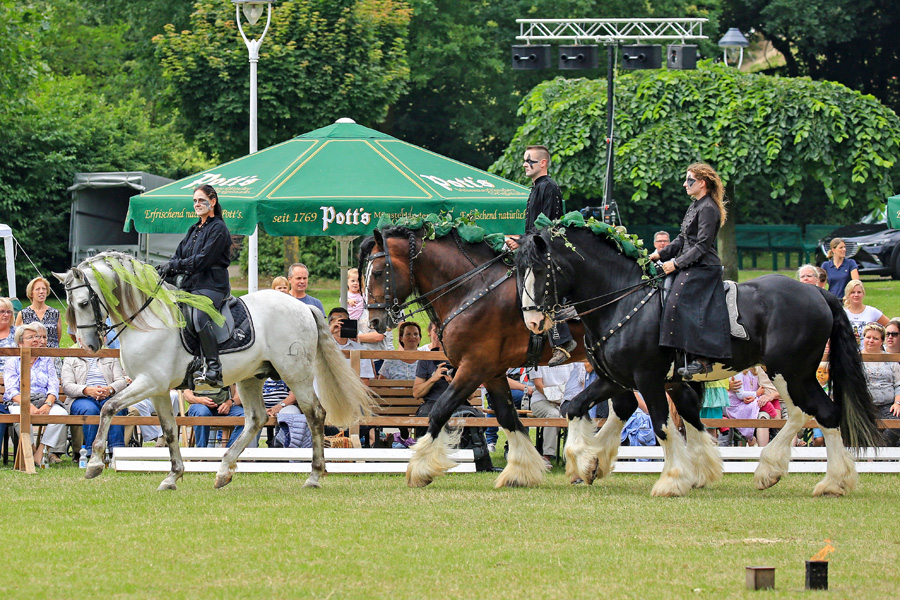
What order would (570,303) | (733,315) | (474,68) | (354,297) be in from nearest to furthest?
(733,315)
(570,303)
(354,297)
(474,68)

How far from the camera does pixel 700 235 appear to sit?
9.47 metres

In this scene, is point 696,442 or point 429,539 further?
point 696,442

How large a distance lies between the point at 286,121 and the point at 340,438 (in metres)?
18.8

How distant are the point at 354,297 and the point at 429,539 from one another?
7302 millimetres

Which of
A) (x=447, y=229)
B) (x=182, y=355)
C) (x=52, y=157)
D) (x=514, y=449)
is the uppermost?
(x=52, y=157)

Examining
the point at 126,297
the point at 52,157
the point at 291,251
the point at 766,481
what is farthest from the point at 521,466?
the point at 52,157

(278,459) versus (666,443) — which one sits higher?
(666,443)

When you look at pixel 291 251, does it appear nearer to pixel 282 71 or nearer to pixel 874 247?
pixel 282 71

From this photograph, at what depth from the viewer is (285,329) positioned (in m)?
10.3

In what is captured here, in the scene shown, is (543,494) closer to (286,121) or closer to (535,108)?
(535,108)

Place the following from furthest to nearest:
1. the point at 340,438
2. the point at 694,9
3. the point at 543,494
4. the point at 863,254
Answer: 1. the point at 694,9
2. the point at 863,254
3. the point at 340,438
4. the point at 543,494

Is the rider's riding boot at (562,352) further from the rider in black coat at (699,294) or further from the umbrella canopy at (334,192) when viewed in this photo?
the umbrella canopy at (334,192)

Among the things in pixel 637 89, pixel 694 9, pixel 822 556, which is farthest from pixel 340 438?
pixel 694 9

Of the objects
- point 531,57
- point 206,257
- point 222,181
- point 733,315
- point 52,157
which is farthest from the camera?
point 52,157
